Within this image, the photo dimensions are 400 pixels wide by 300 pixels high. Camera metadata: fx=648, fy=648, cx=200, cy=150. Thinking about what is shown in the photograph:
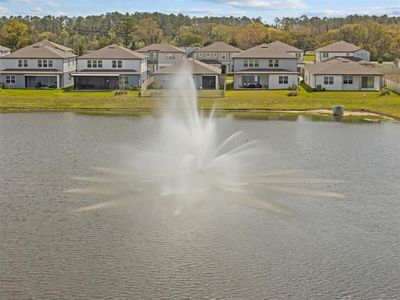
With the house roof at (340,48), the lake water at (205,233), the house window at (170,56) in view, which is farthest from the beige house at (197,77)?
the house roof at (340,48)

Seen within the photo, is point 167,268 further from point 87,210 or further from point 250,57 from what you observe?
point 250,57

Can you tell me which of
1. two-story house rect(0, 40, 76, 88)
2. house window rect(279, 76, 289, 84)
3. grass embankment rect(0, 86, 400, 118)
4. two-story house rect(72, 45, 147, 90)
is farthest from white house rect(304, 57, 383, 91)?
two-story house rect(0, 40, 76, 88)

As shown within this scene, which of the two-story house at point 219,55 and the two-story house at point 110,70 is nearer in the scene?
the two-story house at point 110,70

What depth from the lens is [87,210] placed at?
33.3 m

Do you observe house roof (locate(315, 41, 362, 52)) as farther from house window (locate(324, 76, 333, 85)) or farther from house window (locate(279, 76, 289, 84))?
house window (locate(324, 76, 333, 85))

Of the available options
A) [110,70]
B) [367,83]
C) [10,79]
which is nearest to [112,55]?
[110,70]

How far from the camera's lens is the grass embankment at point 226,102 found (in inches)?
3199

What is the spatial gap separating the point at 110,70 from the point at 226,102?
876 inches

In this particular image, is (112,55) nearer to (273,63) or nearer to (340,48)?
(273,63)

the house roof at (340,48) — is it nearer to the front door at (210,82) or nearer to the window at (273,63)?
the window at (273,63)

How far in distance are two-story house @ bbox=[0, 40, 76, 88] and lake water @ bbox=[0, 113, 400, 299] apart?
47.2 metres

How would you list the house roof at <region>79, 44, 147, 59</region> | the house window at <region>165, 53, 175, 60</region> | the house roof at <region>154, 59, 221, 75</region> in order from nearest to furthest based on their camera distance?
the house roof at <region>154, 59, 221, 75</region>
the house roof at <region>79, 44, 147, 59</region>
the house window at <region>165, 53, 175, 60</region>

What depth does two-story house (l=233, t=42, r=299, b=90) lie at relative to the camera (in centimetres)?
9500

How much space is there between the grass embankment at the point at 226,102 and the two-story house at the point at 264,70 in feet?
23.2
